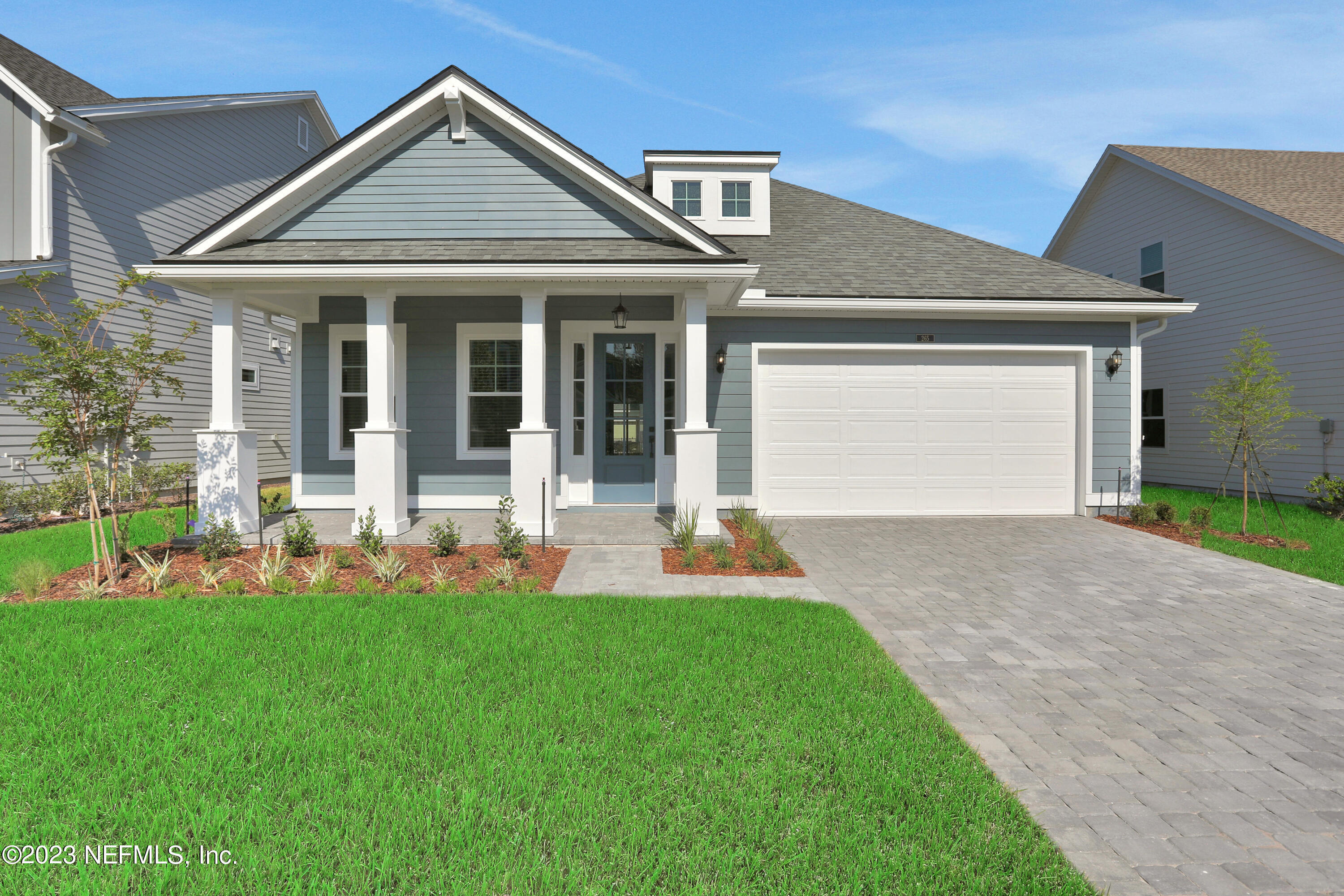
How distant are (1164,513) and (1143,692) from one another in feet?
23.4

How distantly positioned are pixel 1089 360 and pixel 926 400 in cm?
266

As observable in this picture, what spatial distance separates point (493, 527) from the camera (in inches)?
341

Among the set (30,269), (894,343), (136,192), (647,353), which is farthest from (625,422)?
(136,192)

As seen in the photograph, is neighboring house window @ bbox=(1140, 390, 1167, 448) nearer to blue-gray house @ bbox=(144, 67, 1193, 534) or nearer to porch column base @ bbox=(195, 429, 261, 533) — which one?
blue-gray house @ bbox=(144, 67, 1193, 534)

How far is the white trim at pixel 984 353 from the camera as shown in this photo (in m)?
10.4

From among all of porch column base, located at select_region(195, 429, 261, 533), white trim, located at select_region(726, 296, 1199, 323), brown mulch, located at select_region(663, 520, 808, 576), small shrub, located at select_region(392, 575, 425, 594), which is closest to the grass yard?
porch column base, located at select_region(195, 429, 261, 533)

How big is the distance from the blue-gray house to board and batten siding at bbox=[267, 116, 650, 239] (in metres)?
0.03

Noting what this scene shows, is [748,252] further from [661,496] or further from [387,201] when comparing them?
[387,201]

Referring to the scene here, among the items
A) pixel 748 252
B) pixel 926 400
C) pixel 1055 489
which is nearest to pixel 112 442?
pixel 748 252

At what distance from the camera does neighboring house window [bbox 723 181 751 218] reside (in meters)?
12.1

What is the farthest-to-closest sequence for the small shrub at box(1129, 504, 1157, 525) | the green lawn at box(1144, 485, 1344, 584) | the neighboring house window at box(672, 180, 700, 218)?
1. the neighboring house window at box(672, 180, 700, 218)
2. the small shrub at box(1129, 504, 1157, 525)
3. the green lawn at box(1144, 485, 1344, 584)

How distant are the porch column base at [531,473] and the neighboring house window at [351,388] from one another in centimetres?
353

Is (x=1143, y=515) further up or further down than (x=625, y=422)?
further down

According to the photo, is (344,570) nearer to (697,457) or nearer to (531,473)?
(531,473)
